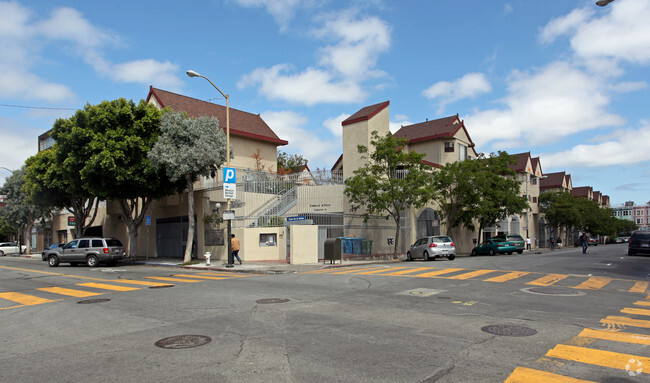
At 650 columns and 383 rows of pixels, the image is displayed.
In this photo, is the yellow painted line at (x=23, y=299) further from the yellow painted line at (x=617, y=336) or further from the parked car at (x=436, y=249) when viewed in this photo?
the parked car at (x=436, y=249)

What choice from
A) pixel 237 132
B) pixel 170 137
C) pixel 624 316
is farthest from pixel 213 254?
pixel 624 316

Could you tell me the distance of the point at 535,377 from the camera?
509cm

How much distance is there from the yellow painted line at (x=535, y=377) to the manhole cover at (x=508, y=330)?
6.22 ft

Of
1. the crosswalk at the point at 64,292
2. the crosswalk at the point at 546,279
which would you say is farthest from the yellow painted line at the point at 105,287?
the crosswalk at the point at 546,279

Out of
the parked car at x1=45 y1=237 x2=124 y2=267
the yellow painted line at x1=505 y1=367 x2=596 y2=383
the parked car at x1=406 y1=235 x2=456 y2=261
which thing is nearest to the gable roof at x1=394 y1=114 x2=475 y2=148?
the parked car at x1=406 y1=235 x2=456 y2=261

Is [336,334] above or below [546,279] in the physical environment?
above

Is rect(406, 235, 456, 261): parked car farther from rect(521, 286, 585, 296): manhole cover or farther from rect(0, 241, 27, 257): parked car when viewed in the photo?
rect(0, 241, 27, 257): parked car

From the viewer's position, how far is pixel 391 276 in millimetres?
15898

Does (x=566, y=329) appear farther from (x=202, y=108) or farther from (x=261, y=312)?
(x=202, y=108)

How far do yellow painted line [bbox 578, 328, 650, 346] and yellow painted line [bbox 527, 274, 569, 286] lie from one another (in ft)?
20.7

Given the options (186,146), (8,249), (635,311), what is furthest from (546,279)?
(8,249)

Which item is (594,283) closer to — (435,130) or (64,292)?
(64,292)

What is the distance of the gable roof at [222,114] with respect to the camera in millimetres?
36875

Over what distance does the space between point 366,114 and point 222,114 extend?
42.7ft
